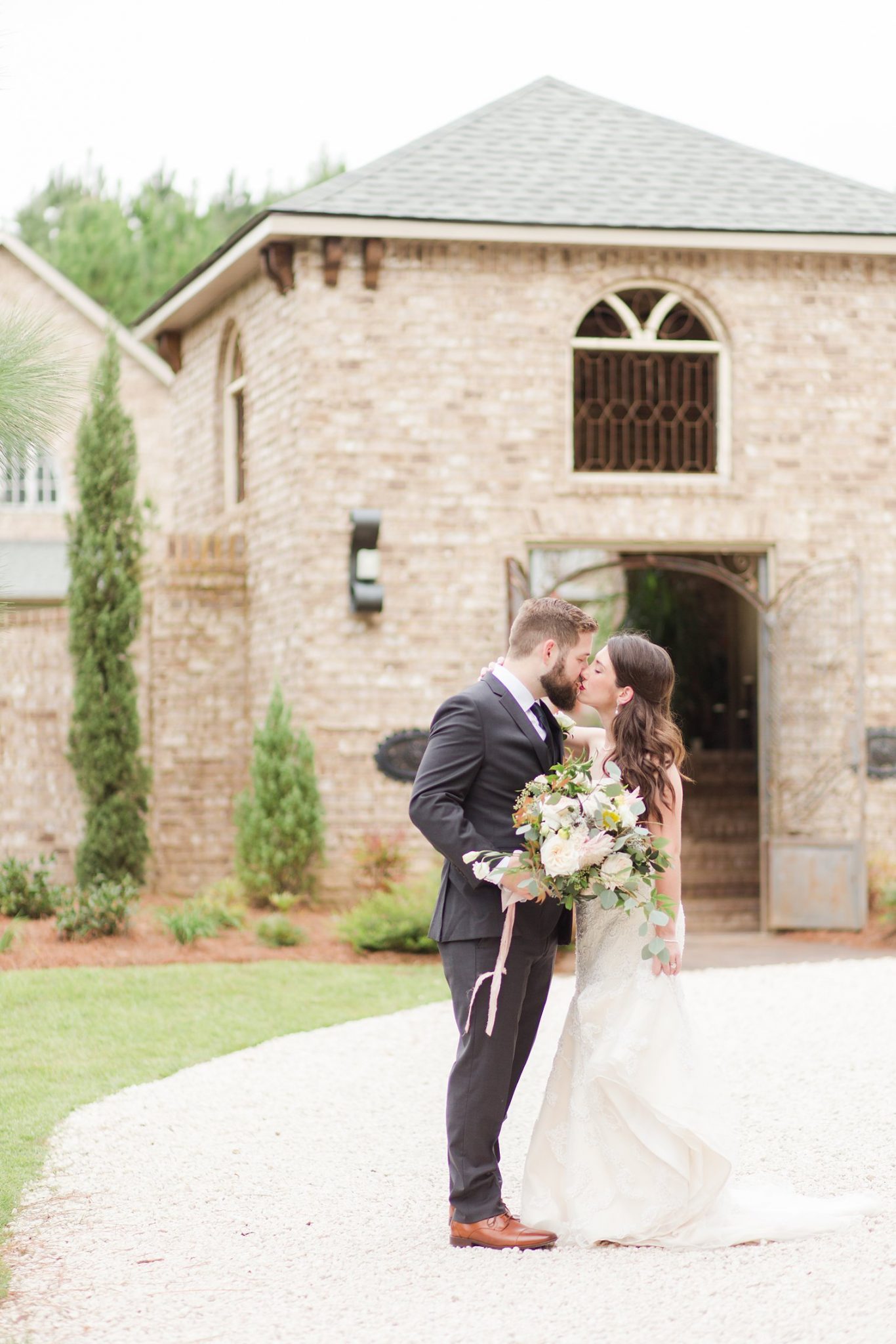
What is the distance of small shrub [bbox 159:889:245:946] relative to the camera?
10.6 m

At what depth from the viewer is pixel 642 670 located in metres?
4.80

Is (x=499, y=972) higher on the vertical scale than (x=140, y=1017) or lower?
higher

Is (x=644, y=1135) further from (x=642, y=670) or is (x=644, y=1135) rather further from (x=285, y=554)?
(x=285, y=554)

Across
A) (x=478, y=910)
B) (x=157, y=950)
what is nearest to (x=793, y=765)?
(x=157, y=950)

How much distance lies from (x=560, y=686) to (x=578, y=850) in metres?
0.56

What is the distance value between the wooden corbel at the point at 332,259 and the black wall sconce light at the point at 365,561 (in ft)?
6.39

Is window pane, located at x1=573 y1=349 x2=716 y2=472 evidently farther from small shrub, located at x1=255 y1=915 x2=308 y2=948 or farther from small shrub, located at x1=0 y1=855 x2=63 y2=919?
small shrub, located at x1=0 y1=855 x2=63 y2=919

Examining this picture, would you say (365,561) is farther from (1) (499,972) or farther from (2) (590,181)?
(1) (499,972)

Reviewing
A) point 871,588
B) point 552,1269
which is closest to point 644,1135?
point 552,1269

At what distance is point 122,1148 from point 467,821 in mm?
2455

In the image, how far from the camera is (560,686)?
4.65 m

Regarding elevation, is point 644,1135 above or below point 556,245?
below

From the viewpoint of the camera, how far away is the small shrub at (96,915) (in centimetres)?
1071

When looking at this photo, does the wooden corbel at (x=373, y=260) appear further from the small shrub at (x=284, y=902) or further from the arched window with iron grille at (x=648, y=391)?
the small shrub at (x=284, y=902)
